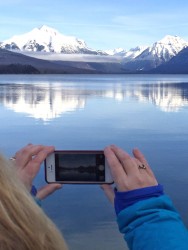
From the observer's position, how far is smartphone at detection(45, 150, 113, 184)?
3.85 feet

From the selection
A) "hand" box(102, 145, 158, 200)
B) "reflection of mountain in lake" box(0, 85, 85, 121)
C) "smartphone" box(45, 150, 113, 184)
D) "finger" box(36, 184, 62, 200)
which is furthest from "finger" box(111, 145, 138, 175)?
"reflection of mountain in lake" box(0, 85, 85, 121)

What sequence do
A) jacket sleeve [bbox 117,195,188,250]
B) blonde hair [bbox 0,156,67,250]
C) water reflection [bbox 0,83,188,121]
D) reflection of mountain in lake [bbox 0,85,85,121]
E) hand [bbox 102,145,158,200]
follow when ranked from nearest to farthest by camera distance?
blonde hair [bbox 0,156,67,250] → jacket sleeve [bbox 117,195,188,250] → hand [bbox 102,145,158,200] → reflection of mountain in lake [bbox 0,85,85,121] → water reflection [bbox 0,83,188,121]

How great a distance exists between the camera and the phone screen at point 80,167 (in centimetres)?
118

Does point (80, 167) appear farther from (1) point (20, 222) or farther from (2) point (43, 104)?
(2) point (43, 104)

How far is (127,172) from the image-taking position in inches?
40.3

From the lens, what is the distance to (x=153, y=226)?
906mm

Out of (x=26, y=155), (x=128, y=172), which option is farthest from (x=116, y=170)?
(x=26, y=155)

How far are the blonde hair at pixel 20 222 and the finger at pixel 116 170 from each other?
0.72ft

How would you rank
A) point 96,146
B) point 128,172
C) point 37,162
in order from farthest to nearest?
point 96,146 → point 37,162 → point 128,172

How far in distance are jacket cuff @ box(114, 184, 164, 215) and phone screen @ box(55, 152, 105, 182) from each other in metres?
0.19

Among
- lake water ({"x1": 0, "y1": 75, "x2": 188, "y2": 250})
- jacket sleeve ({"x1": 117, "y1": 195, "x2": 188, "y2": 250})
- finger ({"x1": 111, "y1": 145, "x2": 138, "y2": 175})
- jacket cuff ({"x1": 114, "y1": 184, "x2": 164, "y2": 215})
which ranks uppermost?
finger ({"x1": 111, "y1": 145, "x2": 138, "y2": 175})

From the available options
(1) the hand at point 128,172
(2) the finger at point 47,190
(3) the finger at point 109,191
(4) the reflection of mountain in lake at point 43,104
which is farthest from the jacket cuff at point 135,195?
(4) the reflection of mountain in lake at point 43,104

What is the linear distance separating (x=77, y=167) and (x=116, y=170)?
19cm

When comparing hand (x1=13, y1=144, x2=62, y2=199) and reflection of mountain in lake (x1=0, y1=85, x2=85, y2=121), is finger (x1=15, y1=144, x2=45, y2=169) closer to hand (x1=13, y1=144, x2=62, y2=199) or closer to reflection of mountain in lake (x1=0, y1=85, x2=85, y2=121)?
hand (x1=13, y1=144, x2=62, y2=199)
